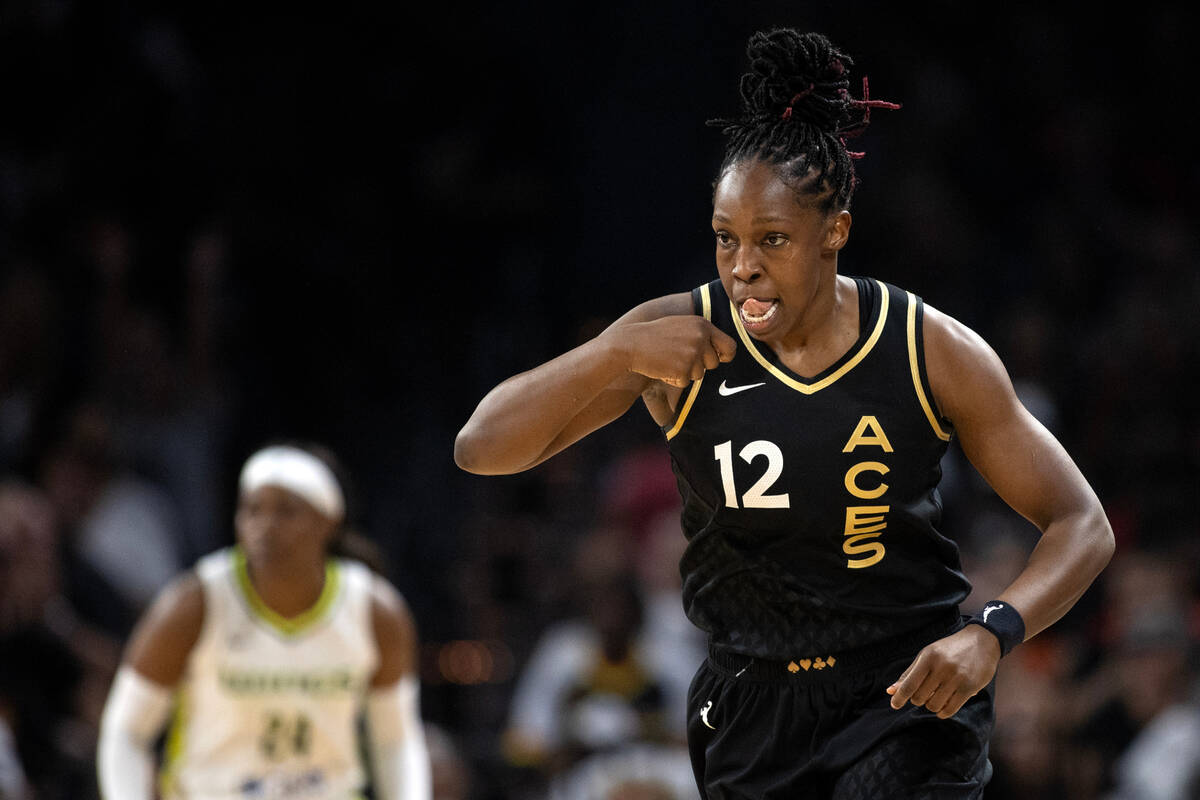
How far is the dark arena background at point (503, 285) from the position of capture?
691cm

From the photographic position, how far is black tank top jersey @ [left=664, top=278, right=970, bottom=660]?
3.08 meters

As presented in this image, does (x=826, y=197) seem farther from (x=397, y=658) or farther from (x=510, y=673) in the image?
(x=510, y=673)

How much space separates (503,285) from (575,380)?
5.56 metres

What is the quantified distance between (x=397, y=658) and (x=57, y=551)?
89.2 inches

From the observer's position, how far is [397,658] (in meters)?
5.54

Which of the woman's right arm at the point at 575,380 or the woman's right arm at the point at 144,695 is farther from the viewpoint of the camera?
the woman's right arm at the point at 144,695

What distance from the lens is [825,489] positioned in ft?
10.1

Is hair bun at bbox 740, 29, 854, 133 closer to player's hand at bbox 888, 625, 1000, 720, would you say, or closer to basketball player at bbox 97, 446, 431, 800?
player's hand at bbox 888, 625, 1000, 720

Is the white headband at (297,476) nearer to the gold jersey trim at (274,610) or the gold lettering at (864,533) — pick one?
the gold jersey trim at (274,610)

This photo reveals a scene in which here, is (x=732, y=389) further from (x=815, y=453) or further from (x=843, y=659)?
(x=843, y=659)

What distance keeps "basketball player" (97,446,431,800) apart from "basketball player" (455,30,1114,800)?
95.6 inches

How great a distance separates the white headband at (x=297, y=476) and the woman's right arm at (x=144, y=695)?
454 mm

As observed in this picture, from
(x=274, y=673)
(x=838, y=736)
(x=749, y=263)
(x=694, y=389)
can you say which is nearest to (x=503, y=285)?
(x=274, y=673)

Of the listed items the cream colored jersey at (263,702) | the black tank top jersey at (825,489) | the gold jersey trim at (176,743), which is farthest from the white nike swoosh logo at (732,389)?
the gold jersey trim at (176,743)
